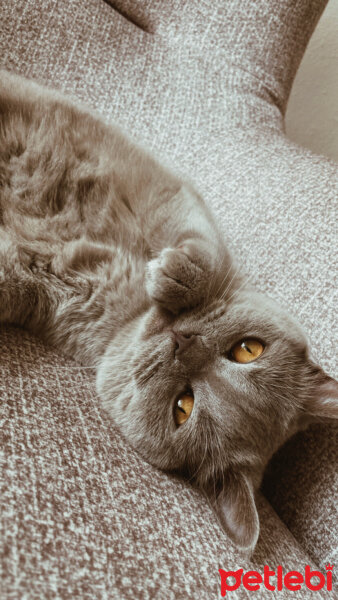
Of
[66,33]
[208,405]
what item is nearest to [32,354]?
[208,405]

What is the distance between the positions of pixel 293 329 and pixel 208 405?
0.23 m

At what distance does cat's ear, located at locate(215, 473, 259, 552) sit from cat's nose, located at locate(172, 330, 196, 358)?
9.9 inches

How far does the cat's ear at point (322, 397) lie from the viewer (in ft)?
2.84

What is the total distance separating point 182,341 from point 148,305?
0.15 meters

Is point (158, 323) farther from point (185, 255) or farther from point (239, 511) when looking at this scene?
point (239, 511)

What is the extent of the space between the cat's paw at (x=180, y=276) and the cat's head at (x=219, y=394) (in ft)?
0.11

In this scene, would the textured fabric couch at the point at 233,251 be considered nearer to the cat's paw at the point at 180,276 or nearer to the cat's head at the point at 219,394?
the cat's head at the point at 219,394

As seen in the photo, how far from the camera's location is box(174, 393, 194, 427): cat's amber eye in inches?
35.5

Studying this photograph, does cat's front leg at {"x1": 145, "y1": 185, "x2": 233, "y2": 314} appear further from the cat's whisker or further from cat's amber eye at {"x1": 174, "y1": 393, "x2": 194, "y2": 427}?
cat's amber eye at {"x1": 174, "y1": 393, "x2": 194, "y2": 427}

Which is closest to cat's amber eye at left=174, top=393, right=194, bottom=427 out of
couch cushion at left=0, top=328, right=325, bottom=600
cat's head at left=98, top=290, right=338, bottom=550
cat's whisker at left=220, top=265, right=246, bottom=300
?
cat's head at left=98, top=290, right=338, bottom=550

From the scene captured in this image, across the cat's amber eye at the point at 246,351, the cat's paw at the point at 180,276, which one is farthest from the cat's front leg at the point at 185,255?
the cat's amber eye at the point at 246,351

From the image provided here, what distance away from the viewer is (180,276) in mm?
874

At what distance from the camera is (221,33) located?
1.43 m

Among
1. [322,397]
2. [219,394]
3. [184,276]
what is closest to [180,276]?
[184,276]
